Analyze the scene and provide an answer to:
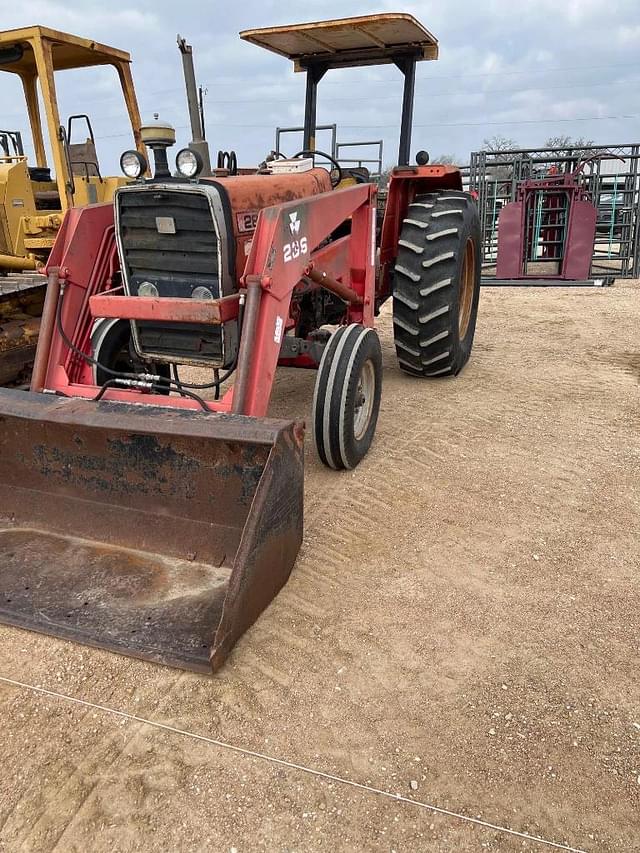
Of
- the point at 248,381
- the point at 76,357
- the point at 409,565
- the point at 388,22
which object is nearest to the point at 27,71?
the point at 388,22

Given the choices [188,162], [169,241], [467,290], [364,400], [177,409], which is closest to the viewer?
[177,409]

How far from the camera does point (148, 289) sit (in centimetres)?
369

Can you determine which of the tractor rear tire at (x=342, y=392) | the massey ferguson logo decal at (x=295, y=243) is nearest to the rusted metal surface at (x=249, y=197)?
the massey ferguson logo decal at (x=295, y=243)

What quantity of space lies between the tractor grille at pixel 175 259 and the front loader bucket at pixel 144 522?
0.87 m

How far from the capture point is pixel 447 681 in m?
2.46

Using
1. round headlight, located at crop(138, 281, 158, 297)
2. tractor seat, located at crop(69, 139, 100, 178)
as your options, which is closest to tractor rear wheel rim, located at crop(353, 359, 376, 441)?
round headlight, located at crop(138, 281, 158, 297)

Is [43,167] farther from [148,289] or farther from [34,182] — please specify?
[148,289]

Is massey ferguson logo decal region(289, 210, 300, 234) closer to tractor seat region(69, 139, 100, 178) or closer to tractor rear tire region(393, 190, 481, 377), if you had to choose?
tractor rear tire region(393, 190, 481, 377)

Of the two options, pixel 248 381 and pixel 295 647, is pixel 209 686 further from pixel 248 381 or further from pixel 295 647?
pixel 248 381

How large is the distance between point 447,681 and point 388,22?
14.4ft

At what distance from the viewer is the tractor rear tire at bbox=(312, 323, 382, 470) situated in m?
3.74

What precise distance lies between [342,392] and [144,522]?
1.28 metres

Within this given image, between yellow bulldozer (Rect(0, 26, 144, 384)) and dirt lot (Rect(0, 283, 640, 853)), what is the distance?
9.18ft

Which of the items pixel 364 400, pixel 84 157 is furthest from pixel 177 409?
pixel 84 157
